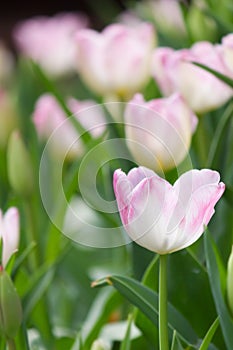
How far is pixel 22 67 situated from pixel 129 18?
11.7 inches

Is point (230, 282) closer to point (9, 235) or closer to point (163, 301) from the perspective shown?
point (163, 301)

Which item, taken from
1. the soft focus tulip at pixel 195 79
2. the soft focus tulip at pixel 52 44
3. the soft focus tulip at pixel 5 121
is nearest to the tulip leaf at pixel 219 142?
the soft focus tulip at pixel 195 79

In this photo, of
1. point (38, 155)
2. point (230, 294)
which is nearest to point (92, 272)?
point (38, 155)

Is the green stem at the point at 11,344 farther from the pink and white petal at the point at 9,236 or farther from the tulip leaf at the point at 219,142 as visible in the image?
the tulip leaf at the point at 219,142

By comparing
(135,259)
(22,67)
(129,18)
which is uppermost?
(135,259)

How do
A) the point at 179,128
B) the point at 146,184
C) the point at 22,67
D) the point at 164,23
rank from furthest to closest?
the point at 22,67 → the point at 164,23 → the point at 179,128 → the point at 146,184

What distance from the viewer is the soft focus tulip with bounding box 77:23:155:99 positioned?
3.08ft

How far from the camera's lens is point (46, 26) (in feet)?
5.24

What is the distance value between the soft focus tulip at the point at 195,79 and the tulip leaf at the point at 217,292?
0.64 ft

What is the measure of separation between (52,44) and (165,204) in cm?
101

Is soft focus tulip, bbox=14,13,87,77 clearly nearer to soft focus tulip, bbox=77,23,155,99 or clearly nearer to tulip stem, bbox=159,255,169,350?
soft focus tulip, bbox=77,23,155,99

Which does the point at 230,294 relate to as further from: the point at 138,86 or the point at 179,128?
the point at 138,86

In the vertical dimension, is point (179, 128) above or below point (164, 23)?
above

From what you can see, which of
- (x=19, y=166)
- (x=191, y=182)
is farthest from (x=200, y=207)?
(x=19, y=166)
